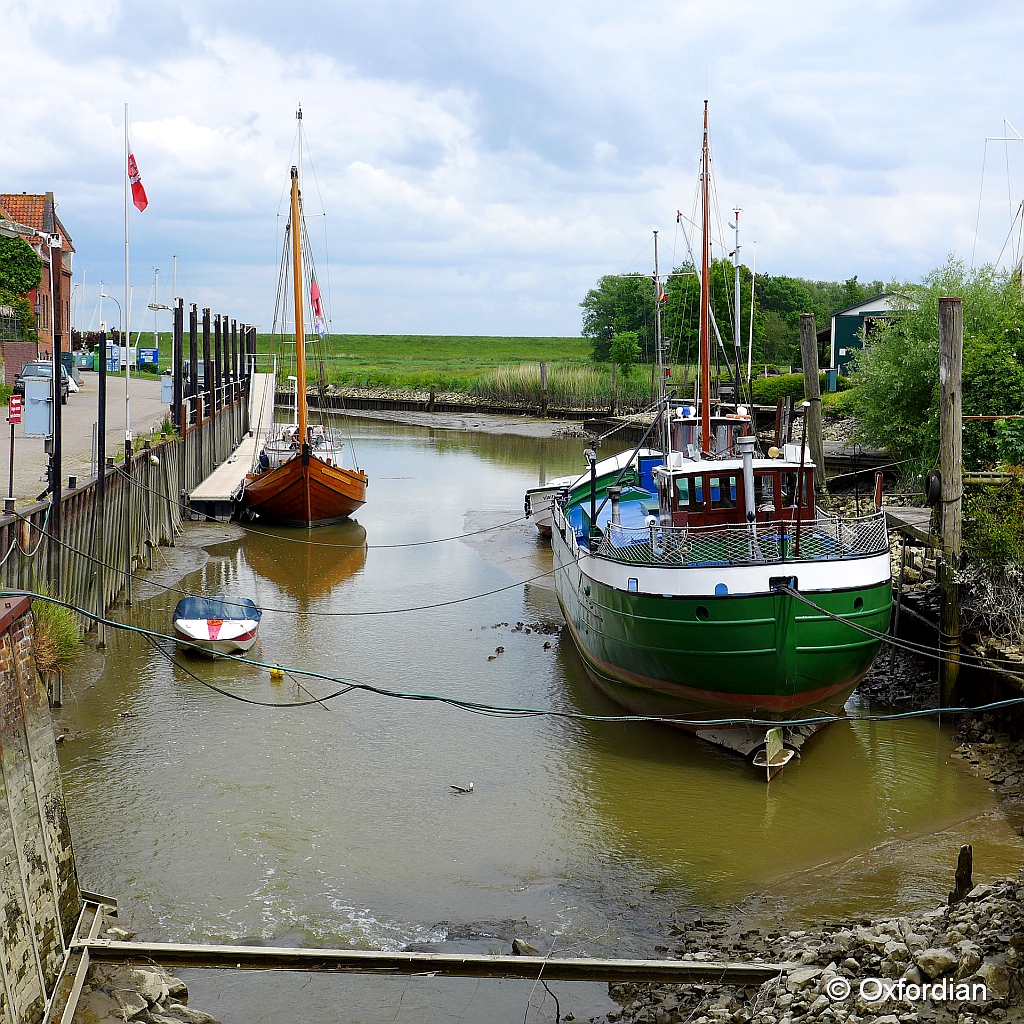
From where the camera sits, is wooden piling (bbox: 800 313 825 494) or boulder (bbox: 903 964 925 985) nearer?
boulder (bbox: 903 964 925 985)

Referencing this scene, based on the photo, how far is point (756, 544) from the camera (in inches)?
559

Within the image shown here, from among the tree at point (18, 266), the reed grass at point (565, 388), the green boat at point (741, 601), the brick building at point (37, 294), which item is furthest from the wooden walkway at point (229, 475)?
the reed grass at point (565, 388)

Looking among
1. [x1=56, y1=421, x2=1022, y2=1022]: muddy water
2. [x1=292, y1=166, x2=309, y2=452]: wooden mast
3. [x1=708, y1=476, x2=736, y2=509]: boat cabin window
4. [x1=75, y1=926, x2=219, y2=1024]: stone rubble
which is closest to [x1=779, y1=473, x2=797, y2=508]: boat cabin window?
[x1=708, y1=476, x2=736, y2=509]: boat cabin window

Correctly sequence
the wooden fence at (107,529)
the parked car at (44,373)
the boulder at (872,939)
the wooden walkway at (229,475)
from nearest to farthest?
the boulder at (872,939), the wooden fence at (107,529), the parked car at (44,373), the wooden walkway at (229,475)

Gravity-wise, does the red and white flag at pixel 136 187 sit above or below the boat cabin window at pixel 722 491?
→ above

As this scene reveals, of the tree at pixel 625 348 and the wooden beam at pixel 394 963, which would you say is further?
the tree at pixel 625 348

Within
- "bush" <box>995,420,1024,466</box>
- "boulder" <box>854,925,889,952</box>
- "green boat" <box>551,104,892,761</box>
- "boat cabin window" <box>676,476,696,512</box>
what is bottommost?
"boulder" <box>854,925,889,952</box>

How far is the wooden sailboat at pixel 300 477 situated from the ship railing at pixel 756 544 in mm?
17767

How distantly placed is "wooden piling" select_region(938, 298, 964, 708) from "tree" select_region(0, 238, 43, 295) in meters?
47.8

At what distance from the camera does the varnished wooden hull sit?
1242 inches

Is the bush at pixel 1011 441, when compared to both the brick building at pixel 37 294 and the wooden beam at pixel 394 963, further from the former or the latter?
the brick building at pixel 37 294

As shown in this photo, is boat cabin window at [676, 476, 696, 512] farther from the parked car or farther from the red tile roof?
the red tile roof

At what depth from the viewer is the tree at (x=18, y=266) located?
2056 inches

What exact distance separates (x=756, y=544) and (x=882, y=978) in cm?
722
